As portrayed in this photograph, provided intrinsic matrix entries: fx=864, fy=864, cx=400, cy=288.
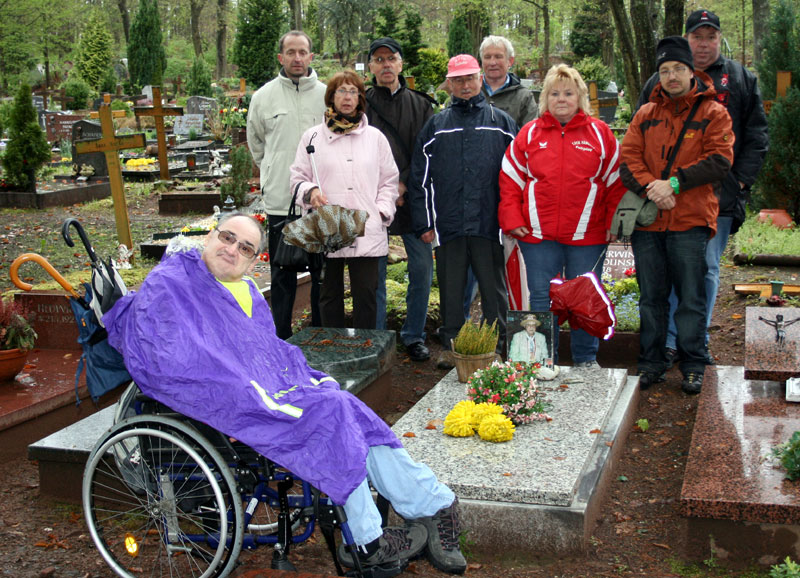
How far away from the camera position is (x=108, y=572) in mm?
3352

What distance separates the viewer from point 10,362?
4906mm

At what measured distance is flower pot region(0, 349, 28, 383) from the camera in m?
4.87

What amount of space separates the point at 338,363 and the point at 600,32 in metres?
36.8

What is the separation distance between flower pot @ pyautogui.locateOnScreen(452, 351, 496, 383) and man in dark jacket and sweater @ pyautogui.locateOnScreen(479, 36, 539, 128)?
1.79m

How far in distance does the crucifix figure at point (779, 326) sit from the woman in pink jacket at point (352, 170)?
2321 mm

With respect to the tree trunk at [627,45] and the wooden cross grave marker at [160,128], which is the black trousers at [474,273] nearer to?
the tree trunk at [627,45]

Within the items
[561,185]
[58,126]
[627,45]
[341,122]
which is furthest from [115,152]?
[58,126]

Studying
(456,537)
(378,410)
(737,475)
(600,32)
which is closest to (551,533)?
(456,537)

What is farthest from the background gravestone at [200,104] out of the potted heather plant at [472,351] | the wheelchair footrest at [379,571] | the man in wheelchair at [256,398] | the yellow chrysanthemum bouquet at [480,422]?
the wheelchair footrest at [379,571]

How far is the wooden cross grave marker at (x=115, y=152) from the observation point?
332 inches

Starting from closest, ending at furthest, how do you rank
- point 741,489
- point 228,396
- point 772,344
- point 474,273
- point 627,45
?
point 228,396, point 741,489, point 772,344, point 474,273, point 627,45

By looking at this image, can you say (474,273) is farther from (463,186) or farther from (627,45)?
(627,45)

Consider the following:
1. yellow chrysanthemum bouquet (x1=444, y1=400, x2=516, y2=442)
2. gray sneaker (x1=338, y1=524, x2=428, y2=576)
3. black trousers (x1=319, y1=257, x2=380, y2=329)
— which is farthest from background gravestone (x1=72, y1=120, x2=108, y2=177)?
gray sneaker (x1=338, y1=524, x2=428, y2=576)

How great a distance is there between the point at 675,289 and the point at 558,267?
703mm
